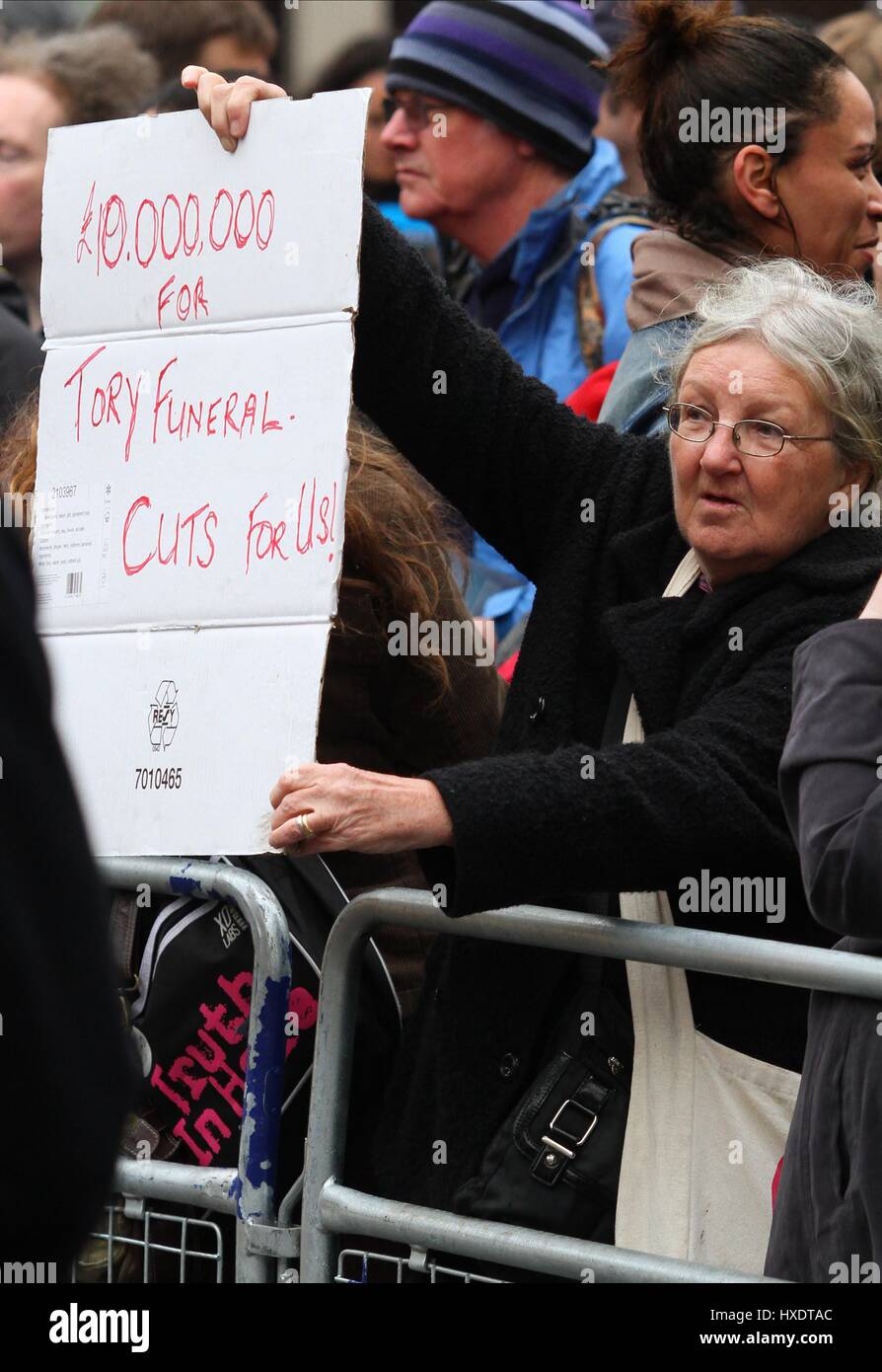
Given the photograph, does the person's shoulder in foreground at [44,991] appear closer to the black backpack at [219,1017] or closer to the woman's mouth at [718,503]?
the woman's mouth at [718,503]

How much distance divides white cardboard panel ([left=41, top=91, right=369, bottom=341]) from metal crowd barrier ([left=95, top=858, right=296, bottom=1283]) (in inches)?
29.2

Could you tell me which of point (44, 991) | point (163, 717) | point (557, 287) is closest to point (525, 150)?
point (557, 287)

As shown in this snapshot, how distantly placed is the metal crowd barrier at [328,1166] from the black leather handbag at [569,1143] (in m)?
0.05

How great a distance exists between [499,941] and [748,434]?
70 cm

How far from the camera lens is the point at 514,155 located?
172 inches

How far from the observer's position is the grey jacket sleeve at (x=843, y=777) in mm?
1887

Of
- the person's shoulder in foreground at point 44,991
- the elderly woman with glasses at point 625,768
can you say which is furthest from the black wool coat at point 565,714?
the person's shoulder in foreground at point 44,991

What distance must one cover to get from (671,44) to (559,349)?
1.03m

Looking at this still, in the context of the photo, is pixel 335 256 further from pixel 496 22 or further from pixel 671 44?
pixel 496 22

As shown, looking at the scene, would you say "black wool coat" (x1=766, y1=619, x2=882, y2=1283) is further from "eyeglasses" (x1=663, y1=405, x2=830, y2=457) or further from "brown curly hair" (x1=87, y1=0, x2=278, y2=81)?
"brown curly hair" (x1=87, y1=0, x2=278, y2=81)

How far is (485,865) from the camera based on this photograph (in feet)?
7.64

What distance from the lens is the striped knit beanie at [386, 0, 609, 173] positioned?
429 centimetres

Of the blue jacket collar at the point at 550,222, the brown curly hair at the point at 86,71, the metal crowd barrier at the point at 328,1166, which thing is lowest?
the metal crowd barrier at the point at 328,1166
